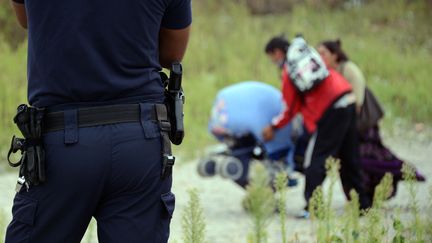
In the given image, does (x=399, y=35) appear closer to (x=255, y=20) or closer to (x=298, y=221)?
(x=255, y=20)

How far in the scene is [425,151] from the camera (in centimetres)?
1097

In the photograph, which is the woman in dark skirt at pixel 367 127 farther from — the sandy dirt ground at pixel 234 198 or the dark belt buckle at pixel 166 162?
the dark belt buckle at pixel 166 162

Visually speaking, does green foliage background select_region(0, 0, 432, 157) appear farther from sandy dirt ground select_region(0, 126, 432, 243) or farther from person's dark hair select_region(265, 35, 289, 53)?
person's dark hair select_region(265, 35, 289, 53)

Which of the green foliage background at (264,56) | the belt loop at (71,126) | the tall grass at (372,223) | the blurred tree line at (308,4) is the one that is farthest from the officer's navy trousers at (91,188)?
the blurred tree line at (308,4)

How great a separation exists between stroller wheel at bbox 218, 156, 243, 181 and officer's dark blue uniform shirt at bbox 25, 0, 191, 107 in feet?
16.0

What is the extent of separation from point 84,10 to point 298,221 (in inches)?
188

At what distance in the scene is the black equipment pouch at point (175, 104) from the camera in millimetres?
3020

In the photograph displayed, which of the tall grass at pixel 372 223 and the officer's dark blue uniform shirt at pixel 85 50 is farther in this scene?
the tall grass at pixel 372 223

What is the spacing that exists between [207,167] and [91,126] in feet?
16.8

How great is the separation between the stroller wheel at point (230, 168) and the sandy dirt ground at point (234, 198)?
0.83 ft

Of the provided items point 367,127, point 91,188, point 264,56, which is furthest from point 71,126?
point 264,56

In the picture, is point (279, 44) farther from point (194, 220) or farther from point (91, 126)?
point (91, 126)

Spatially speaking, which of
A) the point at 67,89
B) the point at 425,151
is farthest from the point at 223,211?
the point at 67,89

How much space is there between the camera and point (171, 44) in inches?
122
